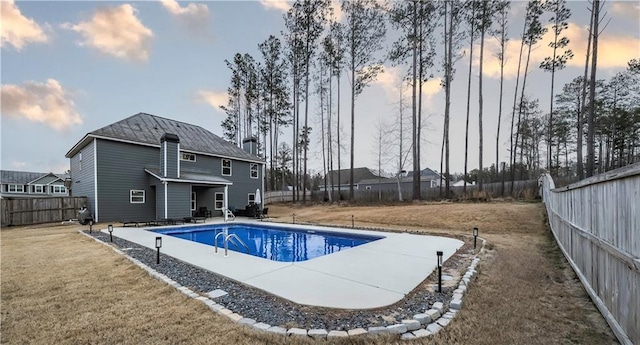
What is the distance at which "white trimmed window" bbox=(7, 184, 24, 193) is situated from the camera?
33.2 metres

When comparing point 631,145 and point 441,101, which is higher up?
point 441,101

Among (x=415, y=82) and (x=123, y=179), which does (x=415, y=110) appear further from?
(x=123, y=179)

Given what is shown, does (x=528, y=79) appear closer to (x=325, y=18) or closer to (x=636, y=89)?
(x=636, y=89)

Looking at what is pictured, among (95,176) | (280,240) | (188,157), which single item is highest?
(188,157)

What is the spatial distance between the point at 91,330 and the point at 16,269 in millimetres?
4165

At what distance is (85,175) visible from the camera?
14664mm

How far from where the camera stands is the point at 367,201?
21172 millimetres

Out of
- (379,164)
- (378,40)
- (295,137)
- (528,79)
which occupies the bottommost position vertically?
(379,164)

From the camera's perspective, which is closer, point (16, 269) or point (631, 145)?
point (16, 269)

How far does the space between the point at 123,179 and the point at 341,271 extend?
1416 centimetres

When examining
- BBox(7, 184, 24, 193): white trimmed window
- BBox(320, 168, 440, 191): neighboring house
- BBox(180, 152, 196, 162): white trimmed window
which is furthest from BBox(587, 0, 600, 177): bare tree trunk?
BBox(7, 184, 24, 193): white trimmed window

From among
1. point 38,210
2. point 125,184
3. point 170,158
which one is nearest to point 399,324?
point 170,158

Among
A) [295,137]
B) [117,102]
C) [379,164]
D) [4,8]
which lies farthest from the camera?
[379,164]

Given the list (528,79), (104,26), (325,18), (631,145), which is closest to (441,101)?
(528,79)
